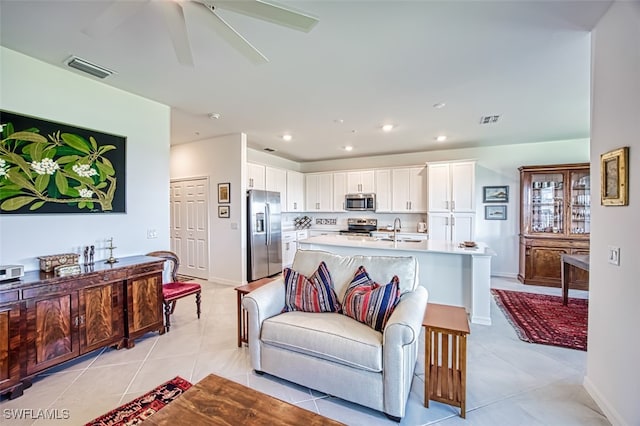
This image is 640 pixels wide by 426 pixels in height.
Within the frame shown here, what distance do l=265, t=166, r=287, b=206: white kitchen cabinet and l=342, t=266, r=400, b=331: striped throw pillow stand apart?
408 centimetres

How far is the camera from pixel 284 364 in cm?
217

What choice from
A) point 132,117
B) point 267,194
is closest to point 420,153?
point 267,194

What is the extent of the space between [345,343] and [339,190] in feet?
17.2

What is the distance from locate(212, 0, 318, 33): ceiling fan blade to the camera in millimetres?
1445

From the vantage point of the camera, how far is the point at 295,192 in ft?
23.0

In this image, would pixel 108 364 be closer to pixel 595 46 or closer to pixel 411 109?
pixel 411 109

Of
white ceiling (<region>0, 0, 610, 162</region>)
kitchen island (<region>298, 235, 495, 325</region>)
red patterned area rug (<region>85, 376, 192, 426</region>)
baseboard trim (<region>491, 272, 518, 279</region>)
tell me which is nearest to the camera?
red patterned area rug (<region>85, 376, 192, 426</region>)

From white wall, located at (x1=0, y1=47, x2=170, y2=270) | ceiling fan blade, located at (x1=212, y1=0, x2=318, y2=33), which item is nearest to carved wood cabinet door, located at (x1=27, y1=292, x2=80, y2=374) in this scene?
white wall, located at (x1=0, y1=47, x2=170, y2=270)

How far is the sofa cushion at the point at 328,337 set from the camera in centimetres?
185

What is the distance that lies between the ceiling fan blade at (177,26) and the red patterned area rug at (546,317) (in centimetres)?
406

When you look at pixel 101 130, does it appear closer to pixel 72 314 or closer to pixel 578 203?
pixel 72 314

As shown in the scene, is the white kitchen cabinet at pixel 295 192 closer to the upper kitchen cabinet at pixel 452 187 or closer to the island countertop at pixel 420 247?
the island countertop at pixel 420 247

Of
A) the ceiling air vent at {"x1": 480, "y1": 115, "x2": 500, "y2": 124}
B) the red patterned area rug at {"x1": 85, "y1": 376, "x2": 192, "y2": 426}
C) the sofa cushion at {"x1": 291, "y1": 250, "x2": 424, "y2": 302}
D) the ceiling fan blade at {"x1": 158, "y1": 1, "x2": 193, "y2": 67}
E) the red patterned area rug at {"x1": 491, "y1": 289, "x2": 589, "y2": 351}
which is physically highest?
the ceiling air vent at {"x1": 480, "y1": 115, "x2": 500, "y2": 124}

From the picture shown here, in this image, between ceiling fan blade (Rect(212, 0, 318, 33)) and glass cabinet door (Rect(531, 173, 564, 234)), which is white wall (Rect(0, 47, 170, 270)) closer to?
ceiling fan blade (Rect(212, 0, 318, 33))
